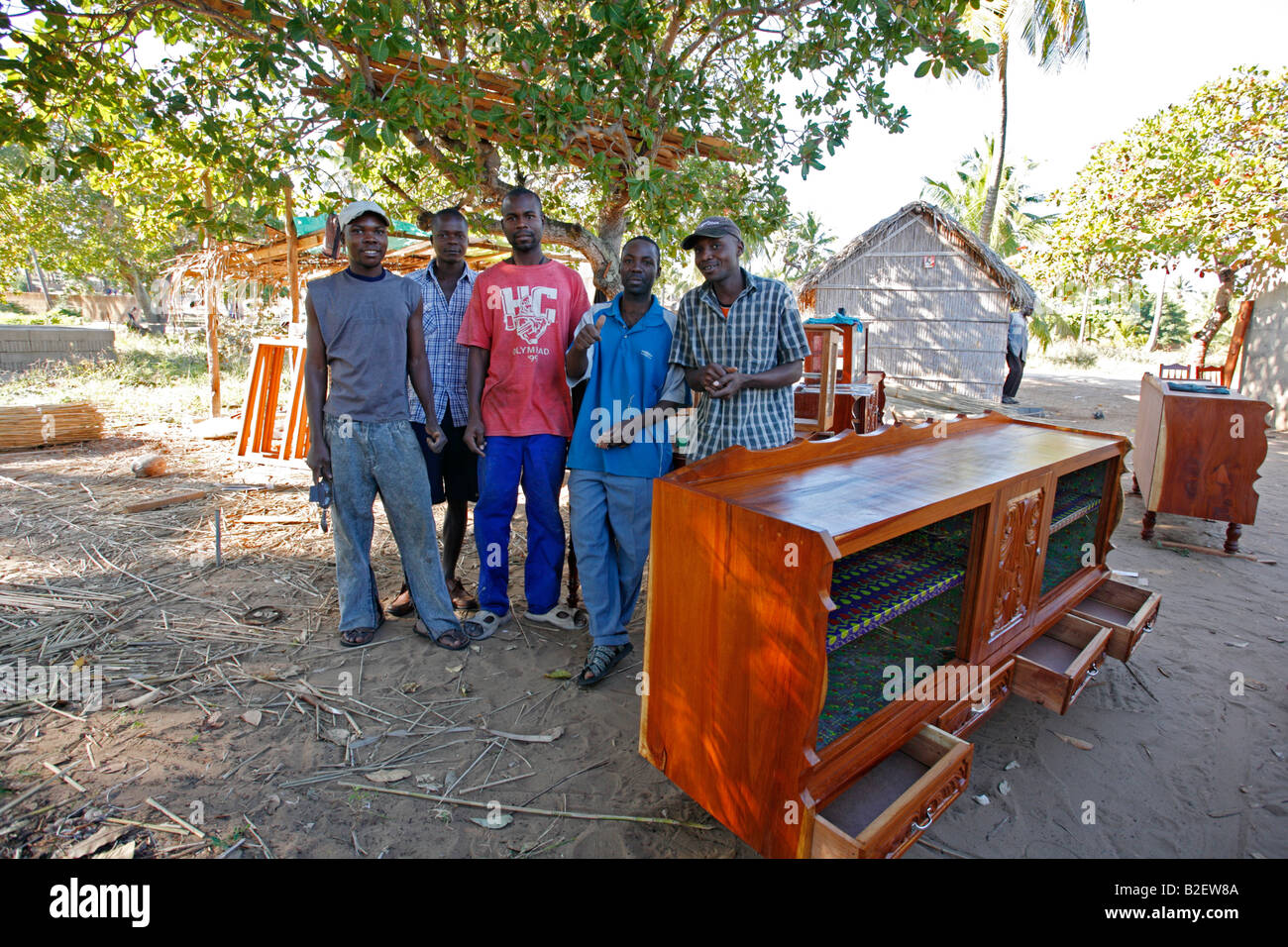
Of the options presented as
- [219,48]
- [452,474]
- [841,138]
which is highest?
[219,48]

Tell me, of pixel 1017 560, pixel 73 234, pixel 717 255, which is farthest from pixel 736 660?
pixel 73 234

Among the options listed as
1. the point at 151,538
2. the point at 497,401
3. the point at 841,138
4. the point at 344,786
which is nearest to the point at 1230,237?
the point at 841,138

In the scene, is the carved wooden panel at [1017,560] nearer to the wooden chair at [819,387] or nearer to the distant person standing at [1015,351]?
the wooden chair at [819,387]

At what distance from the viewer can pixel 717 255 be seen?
9.35ft

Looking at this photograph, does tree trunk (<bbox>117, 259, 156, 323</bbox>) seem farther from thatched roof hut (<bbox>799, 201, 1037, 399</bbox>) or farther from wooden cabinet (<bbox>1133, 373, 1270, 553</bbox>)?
wooden cabinet (<bbox>1133, 373, 1270, 553</bbox>)

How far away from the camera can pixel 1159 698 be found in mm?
3354

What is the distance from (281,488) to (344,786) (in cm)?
468

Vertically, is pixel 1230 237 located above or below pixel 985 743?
above

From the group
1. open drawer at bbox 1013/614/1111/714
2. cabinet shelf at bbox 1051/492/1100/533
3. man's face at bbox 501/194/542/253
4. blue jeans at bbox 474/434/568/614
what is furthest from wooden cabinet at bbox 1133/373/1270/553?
man's face at bbox 501/194/542/253

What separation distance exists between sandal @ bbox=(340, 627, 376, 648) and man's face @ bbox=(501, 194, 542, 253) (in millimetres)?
2153

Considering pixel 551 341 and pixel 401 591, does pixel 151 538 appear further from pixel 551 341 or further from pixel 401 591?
pixel 551 341

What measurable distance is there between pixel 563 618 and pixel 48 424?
7506 mm

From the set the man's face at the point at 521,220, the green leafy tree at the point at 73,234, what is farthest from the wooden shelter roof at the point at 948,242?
the green leafy tree at the point at 73,234

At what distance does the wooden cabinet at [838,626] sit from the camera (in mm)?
1788
